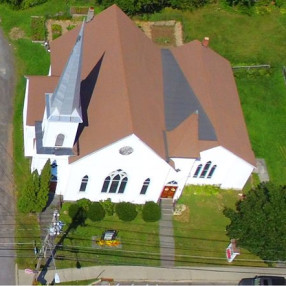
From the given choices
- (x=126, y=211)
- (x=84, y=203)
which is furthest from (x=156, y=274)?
(x=84, y=203)

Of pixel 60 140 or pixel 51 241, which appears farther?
pixel 51 241

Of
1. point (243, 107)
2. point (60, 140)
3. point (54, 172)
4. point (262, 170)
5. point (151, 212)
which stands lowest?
point (151, 212)

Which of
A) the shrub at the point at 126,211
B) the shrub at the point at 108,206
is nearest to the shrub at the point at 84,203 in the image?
the shrub at the point at 108,206

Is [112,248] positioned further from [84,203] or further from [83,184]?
[83,184]

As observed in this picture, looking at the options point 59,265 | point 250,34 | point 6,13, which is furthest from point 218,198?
point 6,13

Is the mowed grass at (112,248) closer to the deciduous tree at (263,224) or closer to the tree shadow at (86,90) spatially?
the deciduous tree at (263,224)
